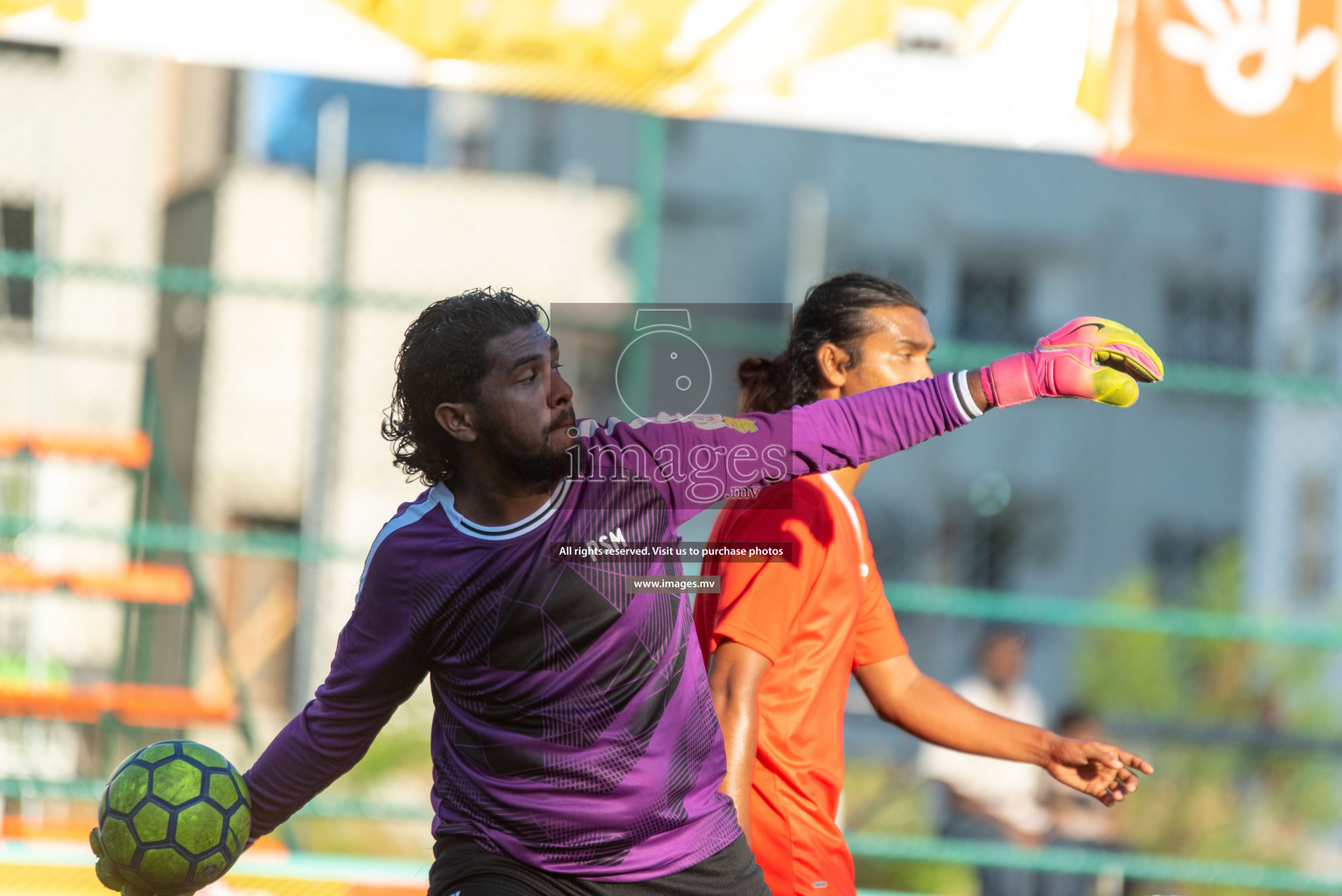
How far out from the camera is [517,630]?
239cm

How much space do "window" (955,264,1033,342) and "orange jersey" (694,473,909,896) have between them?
14657mm

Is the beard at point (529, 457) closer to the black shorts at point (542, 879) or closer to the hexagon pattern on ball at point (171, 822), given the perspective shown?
the black shorts at point (542, 879)

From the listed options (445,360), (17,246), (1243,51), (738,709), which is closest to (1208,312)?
(1243,51)

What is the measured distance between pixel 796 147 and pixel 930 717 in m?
15.3

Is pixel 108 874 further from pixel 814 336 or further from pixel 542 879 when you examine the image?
pixel 814 336

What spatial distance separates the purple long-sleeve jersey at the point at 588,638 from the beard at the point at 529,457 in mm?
43

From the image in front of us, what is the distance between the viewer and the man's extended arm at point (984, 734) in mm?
3053

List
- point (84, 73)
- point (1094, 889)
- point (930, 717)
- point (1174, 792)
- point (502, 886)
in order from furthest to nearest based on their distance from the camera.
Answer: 1. point (84, 73)
2. point (1174, 792)
3. point (1094, 889)
4. point (930, 717)
5. point (502, 886)

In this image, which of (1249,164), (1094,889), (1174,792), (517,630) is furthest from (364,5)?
(1174,792)

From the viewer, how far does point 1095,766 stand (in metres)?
3.06

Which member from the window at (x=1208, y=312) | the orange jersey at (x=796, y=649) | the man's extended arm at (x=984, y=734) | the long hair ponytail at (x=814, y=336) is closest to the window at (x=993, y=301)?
the window at (x=1208, y=312)

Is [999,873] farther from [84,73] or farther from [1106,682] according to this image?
[84,73]

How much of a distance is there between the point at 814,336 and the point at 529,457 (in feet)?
3.19

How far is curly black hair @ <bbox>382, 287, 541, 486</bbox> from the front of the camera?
246cm
